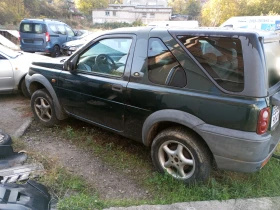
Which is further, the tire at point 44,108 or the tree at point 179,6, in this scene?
the tree at point 179,6

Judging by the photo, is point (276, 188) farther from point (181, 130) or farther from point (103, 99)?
point (103, 99)

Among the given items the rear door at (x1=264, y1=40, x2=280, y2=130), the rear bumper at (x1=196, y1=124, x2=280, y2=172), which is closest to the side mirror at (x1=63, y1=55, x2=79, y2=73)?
the rear bumper at (x1=196, y1=124, x2=280, y2=172)

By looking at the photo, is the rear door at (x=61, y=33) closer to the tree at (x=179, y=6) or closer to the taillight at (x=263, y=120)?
the taillight at (x=263, y=120)

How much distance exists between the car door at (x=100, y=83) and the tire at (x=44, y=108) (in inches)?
15.9

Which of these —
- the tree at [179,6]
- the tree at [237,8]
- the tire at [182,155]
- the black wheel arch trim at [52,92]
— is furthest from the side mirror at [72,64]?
the tree at [179,6]

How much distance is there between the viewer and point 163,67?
2648 millimetres

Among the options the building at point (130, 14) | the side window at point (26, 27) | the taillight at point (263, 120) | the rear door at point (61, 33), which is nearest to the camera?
the taillight at point (263, 120)

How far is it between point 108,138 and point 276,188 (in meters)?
2.40

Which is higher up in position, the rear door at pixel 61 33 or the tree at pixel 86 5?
the tree at pixel 86 5

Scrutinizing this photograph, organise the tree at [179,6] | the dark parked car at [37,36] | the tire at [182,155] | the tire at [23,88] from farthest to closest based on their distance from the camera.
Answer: the tree at [179,6] < the dark parked car at [37,36] < the tire at [23,88] < the tire at [182,155]

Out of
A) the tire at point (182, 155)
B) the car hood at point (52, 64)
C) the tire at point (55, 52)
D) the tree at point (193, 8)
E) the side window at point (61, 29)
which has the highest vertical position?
the tree at point (193, 8)

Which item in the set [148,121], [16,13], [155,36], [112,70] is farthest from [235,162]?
[16,13]

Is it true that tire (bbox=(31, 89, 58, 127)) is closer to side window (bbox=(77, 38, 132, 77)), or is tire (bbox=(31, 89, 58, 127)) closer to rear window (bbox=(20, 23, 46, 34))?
side window (bbox=(77, 38, 132, 77))

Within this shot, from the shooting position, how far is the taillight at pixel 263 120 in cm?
214
